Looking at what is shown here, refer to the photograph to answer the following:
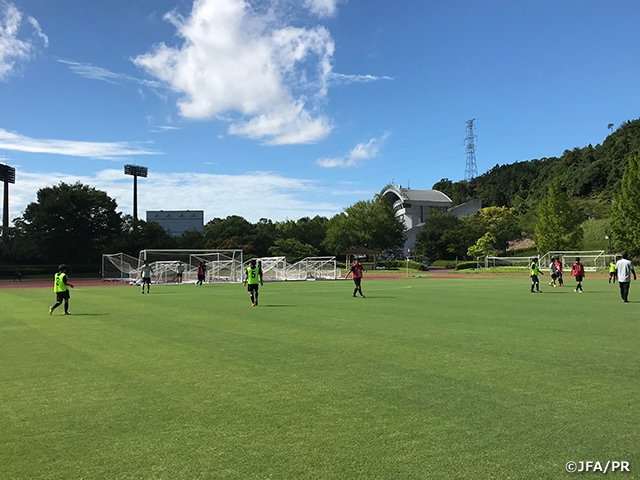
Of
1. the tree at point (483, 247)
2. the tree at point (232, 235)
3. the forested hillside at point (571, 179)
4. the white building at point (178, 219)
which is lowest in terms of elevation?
the tree at point (483, 247)

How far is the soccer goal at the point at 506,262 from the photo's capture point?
56406mm

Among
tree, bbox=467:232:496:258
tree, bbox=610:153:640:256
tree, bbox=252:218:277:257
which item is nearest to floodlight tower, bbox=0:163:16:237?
tree, bbox=252:218:277:257

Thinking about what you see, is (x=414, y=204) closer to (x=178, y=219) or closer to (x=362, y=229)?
(x=362, y=229)

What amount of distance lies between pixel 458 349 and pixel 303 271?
35144 millimetres

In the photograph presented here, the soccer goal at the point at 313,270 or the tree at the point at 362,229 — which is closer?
the soccer goal at the point at 313,270

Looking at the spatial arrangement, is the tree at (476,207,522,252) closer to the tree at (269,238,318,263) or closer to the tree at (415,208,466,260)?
the tree at (415,208,466,260)

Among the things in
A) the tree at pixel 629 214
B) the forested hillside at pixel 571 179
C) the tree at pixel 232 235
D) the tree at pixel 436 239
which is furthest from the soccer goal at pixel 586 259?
the tree at pixel 232 235

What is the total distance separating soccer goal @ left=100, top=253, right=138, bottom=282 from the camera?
144 ft

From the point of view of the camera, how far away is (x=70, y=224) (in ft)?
194

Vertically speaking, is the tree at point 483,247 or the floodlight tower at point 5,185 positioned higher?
the floodlight tower at point 5,185

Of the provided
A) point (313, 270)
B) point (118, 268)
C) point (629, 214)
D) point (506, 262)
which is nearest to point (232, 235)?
point (118, 268)

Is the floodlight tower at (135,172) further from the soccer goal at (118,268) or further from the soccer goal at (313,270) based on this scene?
the soccer goal at (313,270)

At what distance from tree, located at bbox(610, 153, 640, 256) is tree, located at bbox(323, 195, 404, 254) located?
36.9 meters

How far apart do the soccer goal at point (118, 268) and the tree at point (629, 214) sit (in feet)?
161
